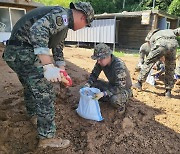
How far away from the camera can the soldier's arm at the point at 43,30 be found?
191cm

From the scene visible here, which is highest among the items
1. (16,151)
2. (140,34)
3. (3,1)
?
(3,1)

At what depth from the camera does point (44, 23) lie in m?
1.95

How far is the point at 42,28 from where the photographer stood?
1928 mm

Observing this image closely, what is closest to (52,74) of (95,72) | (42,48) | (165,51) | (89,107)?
(42,48)

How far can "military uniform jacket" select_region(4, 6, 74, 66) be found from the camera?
1.91 metres

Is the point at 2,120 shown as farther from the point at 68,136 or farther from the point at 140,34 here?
the point at 140,34

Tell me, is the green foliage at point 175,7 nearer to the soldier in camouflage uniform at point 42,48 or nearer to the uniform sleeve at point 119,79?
the uniform sleeve at point 119,79

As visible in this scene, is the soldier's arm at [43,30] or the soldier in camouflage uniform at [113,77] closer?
the soldier's arm at [43,30]

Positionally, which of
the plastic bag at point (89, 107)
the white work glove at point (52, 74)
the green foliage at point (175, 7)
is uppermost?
the green foliage at point (175, 7)

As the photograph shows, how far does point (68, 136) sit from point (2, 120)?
36.0 inches

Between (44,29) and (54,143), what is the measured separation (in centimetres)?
126

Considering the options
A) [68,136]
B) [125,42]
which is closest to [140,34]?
[125,42]

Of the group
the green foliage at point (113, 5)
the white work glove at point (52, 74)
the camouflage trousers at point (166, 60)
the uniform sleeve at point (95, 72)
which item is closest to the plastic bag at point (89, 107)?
the uniform sleeve at point (95, 72)

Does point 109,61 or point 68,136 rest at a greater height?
point 109,61
